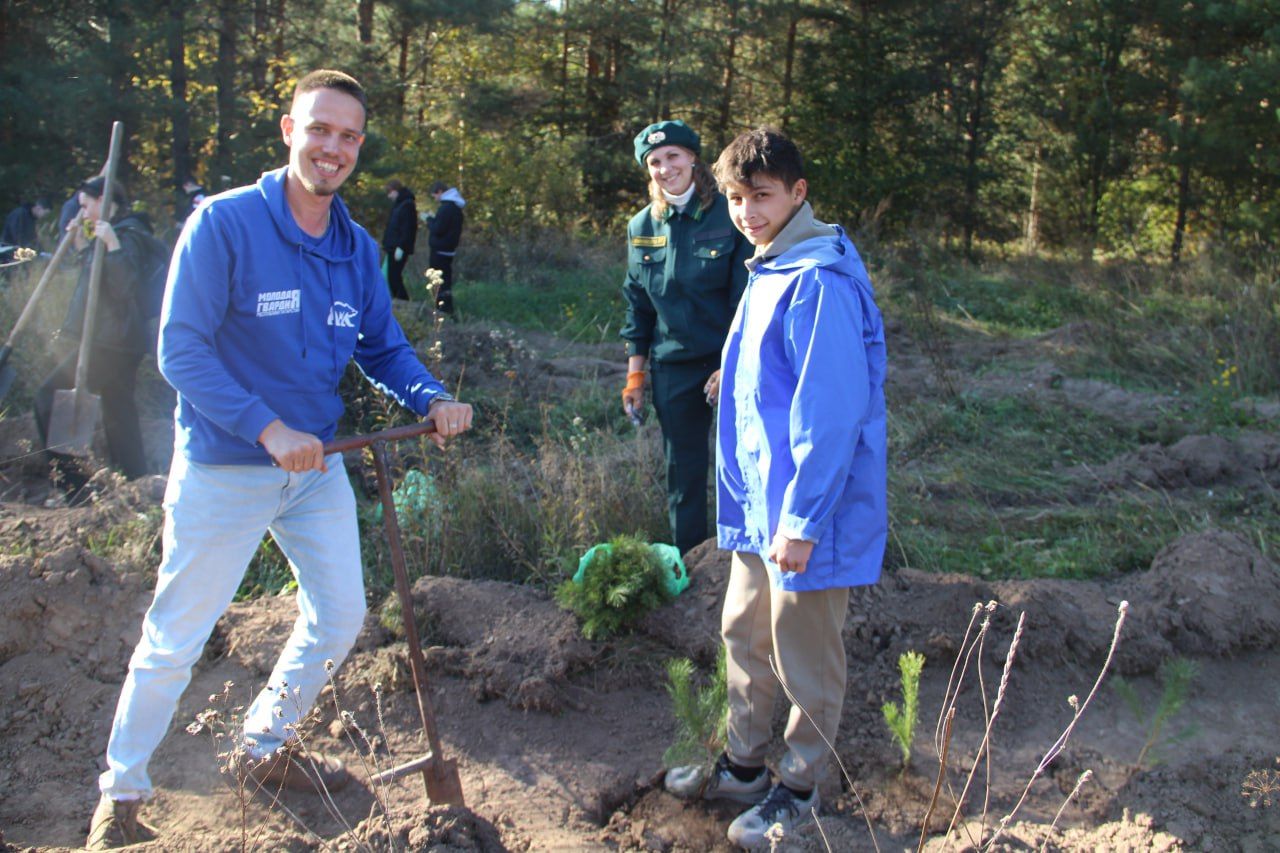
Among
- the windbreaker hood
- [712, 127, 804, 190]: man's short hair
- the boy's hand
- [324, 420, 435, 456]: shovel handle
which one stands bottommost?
the boy's hand

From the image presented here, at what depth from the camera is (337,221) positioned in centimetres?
331

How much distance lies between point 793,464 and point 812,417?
0.64 ft

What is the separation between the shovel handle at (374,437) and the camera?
3.09 meters

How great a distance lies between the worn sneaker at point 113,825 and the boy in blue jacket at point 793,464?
169 centimetres

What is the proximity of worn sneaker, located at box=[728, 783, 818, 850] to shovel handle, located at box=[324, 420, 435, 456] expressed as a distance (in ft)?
4.79

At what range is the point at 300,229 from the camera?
10.3ft

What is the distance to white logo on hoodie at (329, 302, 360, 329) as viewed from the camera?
323 cm

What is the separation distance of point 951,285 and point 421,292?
23.3ft

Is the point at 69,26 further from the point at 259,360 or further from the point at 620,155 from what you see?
the point at 259,360

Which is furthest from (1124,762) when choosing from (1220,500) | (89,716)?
(89,716)

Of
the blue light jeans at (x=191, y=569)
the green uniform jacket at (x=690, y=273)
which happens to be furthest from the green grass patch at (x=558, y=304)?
the blue light jeans at (x=191, y=569)

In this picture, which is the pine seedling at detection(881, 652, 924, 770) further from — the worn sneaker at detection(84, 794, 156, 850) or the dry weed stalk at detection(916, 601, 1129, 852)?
the worn sneaker at detection(84, 794, 156, 850)

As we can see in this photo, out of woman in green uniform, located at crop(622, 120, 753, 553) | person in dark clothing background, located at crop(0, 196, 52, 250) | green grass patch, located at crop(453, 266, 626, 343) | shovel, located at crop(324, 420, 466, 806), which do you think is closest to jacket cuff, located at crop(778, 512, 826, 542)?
Result: shovel, located at crop(324, 420, 466, 806)

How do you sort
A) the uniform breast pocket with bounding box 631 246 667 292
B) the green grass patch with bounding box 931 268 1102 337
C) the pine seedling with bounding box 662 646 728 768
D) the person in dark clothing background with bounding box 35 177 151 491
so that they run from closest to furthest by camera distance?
the pine seedling with bounding box 662 646 728 768 < the uniform breast pocket with bounding box 631 246 667 292 < the person in dark clothing background with bounding box 35 177 151 491 < the green grass patch with bounding box 931 268 1102 337
